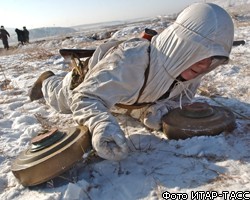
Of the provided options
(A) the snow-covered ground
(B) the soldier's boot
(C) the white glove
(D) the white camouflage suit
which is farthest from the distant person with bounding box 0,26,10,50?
(C) the white glove

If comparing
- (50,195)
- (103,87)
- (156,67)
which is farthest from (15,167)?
(156,67)

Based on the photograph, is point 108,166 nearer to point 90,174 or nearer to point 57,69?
point 90,174

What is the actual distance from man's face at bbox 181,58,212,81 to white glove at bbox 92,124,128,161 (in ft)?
3.13

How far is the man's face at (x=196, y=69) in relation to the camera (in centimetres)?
271

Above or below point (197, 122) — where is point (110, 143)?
above

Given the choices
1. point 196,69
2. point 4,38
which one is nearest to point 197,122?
point 196,69

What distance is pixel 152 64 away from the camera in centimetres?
276

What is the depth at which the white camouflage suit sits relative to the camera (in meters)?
2.49

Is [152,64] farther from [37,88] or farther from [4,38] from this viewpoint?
[4,38]

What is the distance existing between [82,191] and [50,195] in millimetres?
195

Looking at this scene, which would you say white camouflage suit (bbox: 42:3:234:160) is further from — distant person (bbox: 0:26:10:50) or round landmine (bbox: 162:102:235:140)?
distant person (bbox: 0:26:10:50)

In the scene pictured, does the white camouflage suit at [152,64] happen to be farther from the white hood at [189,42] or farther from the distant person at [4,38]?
the distant person at [4,38]

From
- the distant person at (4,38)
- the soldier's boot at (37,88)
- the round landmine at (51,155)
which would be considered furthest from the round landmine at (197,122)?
the distant person at (4,38)

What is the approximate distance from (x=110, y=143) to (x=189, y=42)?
103 cm
